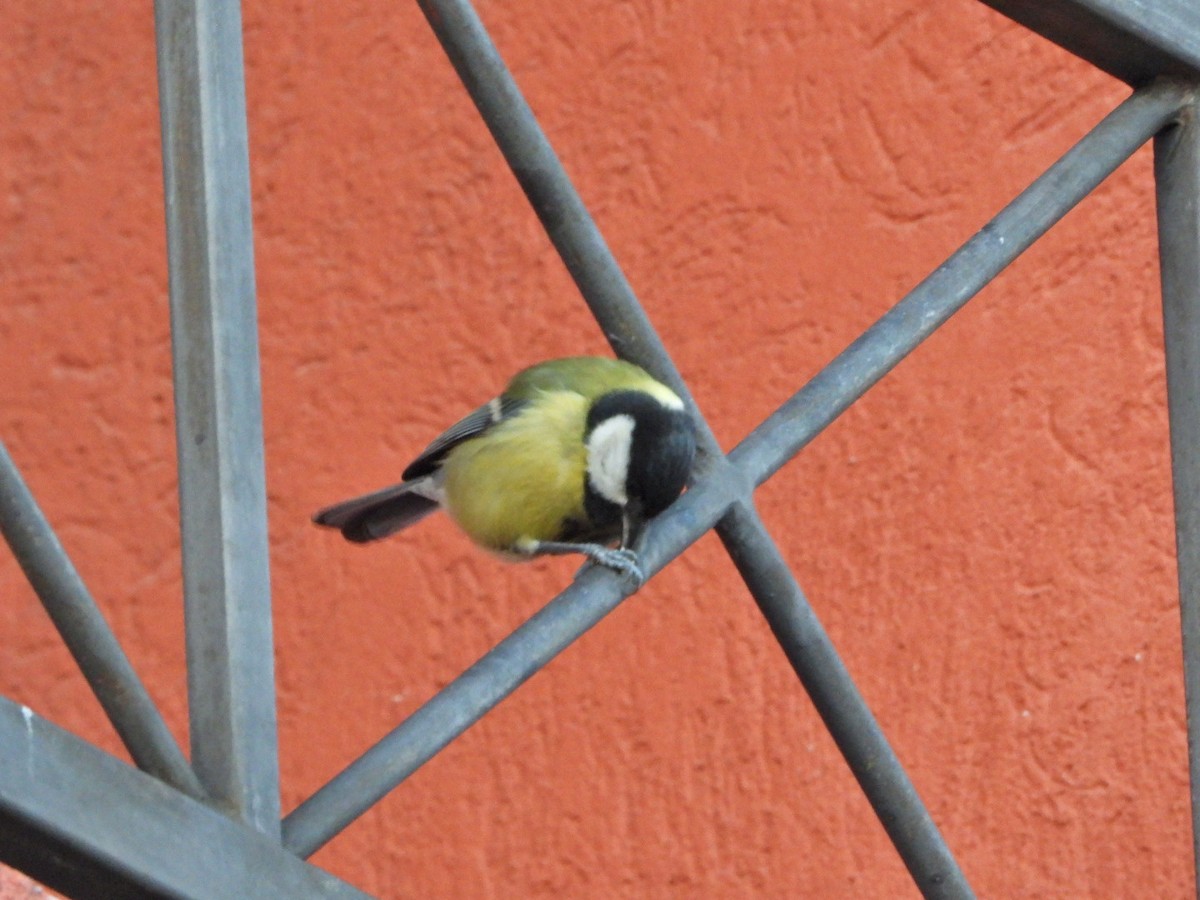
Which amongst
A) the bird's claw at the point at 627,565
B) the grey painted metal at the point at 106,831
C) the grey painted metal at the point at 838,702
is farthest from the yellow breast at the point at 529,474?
the grey painted metal at the point at 106,831

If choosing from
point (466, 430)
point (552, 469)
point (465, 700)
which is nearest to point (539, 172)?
point (465, 700)

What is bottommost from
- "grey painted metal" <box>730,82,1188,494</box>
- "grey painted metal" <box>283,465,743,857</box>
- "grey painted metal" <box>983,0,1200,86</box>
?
"grey painted metal" <box>283,465,743,857</box>

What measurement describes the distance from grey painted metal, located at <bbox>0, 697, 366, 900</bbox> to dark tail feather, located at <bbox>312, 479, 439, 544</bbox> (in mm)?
1197

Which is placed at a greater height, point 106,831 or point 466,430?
point 106,831

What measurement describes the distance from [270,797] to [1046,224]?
29.8 inches

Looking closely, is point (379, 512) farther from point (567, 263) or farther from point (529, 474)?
point (567, 263)

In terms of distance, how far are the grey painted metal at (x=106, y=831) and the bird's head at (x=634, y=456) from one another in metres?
0.74

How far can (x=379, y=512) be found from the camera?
7.52ft

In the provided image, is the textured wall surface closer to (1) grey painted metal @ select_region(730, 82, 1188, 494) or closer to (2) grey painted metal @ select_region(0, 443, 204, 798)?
(1) grey painted metal @ select_region(730, 82, 1188, 494)

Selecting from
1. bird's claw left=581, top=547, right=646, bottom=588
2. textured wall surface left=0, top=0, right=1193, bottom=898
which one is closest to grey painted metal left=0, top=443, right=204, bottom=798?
bird's claw left=581, top=547, right=646, bottom=588

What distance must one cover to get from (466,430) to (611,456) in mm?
340

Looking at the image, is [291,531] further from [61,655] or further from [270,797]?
[270,797]

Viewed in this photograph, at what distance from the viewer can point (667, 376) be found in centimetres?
141

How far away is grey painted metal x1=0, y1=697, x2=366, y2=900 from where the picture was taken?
0.95 meters
